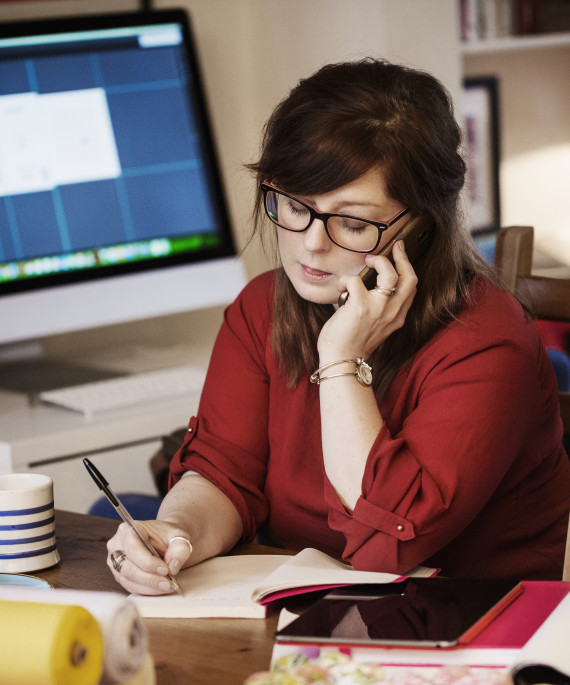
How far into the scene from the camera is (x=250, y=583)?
99 centimetres

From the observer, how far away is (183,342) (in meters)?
2.65

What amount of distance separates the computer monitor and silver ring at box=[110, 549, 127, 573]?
1093 mm

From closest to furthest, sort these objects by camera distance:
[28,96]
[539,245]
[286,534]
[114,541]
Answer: [114,541] → [286,534] → [28,96] → [539,245]

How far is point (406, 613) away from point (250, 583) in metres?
0.20

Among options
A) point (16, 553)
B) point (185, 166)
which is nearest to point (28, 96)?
point (185, 166)

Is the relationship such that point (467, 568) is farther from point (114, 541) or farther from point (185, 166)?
point (185, 166)

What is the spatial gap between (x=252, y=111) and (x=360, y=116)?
1.51 m

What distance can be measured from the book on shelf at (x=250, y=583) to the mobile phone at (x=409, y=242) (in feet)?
1.09

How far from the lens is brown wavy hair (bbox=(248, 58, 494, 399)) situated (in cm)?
→ 113

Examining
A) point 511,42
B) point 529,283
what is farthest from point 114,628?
point 511,42

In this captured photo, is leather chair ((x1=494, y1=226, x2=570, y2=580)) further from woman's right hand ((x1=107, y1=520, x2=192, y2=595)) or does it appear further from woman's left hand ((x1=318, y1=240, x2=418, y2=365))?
woman's right hand ((x1=107, y1=520, x2=192, y2=595))

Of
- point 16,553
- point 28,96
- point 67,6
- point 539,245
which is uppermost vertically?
point 67,6

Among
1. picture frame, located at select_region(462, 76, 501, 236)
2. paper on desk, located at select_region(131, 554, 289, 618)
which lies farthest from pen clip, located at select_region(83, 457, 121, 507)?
picture frame, located at select_region(462, 76, 501, 236)

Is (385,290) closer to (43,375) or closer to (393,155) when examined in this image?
(393,155)
